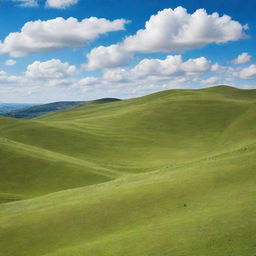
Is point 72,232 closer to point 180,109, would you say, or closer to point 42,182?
point 42,182

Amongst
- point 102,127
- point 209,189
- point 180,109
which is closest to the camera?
point 209,189

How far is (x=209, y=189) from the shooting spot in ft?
80.2

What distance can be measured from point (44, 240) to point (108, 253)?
6962 mm

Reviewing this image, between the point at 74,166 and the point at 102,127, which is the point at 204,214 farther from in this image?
the point at 102,127

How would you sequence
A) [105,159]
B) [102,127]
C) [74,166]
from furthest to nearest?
[102,127], [105,159], [74,166]

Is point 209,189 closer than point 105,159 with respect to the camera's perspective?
Yes

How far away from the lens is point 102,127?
367ft

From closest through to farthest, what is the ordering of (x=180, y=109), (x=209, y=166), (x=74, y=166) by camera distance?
(x=209, y=166)
(x=74, y=166)
(x=180, y=109)

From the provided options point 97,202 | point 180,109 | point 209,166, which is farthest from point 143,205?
point 180,109

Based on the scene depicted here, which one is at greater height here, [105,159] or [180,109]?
[180,109]

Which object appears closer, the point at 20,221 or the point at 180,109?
the point at 20,221

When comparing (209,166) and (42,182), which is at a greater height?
(209,166)

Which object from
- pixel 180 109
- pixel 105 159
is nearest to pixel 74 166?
pixel 105 159

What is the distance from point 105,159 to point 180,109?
2110 inches
